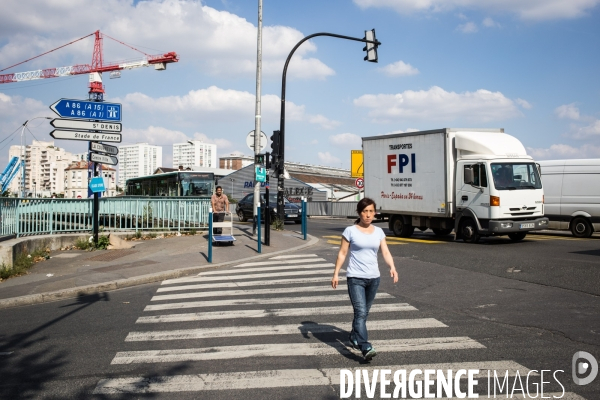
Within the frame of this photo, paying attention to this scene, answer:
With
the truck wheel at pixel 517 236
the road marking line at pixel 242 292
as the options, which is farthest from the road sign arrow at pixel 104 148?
the truck wheel at pixel 517 236

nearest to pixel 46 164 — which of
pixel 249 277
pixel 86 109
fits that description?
pixel 86 109

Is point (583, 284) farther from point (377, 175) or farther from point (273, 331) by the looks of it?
point (377, 175)

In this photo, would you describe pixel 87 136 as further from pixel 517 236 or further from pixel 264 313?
pixel 517 236

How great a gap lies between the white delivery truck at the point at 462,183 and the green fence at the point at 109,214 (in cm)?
693

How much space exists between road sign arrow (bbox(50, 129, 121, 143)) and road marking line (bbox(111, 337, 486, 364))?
31.9ft

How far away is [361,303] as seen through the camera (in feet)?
19.0

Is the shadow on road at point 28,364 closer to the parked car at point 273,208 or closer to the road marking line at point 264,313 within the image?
the road marking line at point 264,313

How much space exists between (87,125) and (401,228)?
11.1 m

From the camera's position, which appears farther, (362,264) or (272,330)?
(272,330)

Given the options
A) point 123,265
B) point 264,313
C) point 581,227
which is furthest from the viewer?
point 581,227

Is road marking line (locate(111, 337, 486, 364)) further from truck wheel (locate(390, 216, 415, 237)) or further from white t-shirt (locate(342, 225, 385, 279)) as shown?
truck wheel (locate(390, 216, 415, 237))

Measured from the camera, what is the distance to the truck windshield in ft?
52.1

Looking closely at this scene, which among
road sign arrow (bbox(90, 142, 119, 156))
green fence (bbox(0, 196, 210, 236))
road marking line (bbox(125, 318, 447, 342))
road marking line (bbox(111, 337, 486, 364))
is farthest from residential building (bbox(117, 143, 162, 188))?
road marking line (bbox(111, 337, 486, 364))

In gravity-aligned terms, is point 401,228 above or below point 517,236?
above
